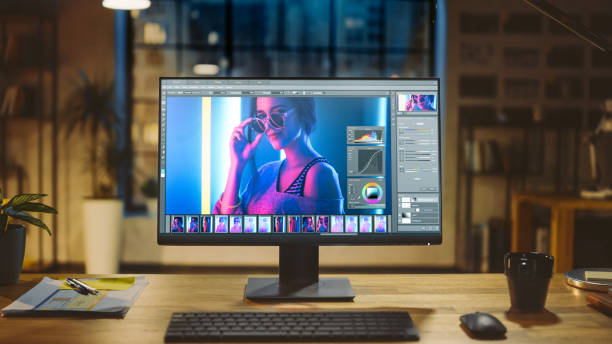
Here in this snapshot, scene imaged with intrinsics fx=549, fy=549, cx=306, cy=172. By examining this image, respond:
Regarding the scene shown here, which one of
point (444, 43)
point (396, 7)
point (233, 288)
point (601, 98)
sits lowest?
point (233, 288)

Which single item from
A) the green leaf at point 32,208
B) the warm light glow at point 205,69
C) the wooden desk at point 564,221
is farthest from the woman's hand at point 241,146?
the warm light glow at point 205,69

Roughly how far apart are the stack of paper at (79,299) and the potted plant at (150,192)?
348 centimetres

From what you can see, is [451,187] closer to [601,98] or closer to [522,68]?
[522,68]

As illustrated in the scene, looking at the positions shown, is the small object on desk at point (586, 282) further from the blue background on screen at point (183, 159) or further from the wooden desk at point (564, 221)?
the wooden desk at point (564, 221)

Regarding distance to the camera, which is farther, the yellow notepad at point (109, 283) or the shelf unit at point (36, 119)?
the shelf unit at point (36, 119)

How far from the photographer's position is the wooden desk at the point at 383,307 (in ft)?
3.27

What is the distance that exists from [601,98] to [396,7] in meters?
2.00

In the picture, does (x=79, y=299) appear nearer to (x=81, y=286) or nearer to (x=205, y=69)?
(x=81, y=286)

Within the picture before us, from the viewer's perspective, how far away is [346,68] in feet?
16.4

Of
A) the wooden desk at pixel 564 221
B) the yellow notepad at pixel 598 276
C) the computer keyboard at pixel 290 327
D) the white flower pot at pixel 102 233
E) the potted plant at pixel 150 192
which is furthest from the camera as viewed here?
the potted plant at pixel 150 192

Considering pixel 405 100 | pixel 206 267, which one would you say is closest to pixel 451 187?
pixel 206 267

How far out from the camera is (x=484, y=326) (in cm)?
99

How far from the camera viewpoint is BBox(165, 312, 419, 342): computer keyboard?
96 cm

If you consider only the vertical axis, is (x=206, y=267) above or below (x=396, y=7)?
below
